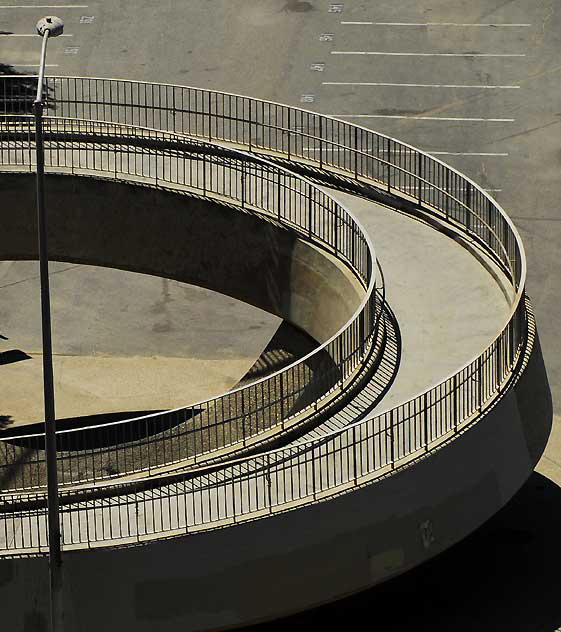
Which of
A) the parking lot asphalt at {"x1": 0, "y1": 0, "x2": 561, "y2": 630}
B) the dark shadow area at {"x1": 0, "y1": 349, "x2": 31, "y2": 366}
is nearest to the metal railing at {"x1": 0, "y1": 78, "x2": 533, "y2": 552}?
the dark shadow area at {"x1": 0, "y1": 349, "x2": 31, "y2": 366}

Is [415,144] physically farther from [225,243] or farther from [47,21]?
[47,21]

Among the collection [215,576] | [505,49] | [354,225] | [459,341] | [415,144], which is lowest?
[215,576]

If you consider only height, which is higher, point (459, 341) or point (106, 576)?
point (459, 341)

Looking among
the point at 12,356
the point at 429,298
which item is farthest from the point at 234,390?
the point at 12,356

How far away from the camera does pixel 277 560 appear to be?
36.3m

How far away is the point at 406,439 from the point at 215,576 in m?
5.19

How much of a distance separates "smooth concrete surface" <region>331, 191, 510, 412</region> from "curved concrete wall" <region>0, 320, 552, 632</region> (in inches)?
104

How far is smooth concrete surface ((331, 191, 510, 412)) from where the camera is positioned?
4150 centimetres

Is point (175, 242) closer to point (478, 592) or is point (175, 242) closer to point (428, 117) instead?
point (478, 592)

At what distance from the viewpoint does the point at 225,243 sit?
4806cm

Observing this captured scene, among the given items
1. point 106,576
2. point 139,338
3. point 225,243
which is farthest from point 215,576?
point 139,338

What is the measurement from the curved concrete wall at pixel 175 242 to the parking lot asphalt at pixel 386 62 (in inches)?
652

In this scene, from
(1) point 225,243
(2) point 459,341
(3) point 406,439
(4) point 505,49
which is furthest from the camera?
(4) point 505,49

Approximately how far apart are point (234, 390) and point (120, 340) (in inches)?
748
